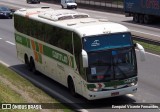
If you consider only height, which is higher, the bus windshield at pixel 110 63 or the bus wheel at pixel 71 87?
the bus windshield at pixel 110 63

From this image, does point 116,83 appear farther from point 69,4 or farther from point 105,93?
point 69,4

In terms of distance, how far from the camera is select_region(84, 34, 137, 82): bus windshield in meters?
14.4

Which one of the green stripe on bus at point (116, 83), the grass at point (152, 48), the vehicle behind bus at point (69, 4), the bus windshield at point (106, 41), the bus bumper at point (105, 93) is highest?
the bus windshield at point (106, 41)

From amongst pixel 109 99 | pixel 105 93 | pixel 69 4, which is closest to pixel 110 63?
pixel 105 93

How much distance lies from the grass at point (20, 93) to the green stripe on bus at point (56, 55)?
56.9 inches

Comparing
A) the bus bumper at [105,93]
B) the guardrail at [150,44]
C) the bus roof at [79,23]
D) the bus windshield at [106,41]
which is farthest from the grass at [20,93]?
the guardrail at [150,44]

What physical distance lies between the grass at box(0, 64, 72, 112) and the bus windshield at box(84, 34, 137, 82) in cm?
159

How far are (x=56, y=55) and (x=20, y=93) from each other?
2879 millimetres

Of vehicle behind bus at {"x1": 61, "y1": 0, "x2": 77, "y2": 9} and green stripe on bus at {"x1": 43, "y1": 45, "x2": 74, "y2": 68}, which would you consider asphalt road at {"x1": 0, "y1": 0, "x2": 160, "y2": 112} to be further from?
vehicle behind bus at {"x1": 61, "y1": 0, "x2": 77, "y2": 9}

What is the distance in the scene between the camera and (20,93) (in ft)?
49.3

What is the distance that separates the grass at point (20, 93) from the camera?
43.6 ft

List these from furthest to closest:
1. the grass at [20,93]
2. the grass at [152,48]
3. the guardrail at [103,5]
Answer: the guardrail at [103,5]
the grass at [152,48]
the grass at [20,93]

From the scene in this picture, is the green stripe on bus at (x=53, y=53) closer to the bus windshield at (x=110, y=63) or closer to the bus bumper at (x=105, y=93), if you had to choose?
the bus windshield at (x=110, y=63)

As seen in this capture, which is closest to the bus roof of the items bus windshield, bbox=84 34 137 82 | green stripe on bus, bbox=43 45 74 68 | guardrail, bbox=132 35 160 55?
bus windshield, bbox=84 34 137 82
